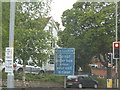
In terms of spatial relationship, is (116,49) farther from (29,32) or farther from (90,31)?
(90,31)

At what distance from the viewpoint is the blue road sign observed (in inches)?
515

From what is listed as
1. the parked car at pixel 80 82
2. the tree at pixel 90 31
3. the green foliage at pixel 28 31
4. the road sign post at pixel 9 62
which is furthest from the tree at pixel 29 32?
the tree at pixel 90 31

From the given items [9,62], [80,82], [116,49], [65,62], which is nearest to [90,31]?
[80,82]

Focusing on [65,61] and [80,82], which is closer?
[65,61]

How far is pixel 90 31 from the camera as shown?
23.1 m

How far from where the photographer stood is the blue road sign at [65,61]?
13070mm

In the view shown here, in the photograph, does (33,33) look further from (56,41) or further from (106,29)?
(106,29)

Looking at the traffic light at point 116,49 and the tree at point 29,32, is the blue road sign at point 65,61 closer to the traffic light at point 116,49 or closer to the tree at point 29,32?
the tree at point 29,32

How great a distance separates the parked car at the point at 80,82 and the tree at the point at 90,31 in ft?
11.5

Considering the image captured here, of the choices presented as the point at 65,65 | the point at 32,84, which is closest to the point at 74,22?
the point at 32,84

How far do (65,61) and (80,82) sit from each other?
7.62 meters

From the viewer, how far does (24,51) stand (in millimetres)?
14422

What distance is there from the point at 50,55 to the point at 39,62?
834mm

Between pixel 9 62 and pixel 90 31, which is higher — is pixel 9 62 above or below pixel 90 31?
below
